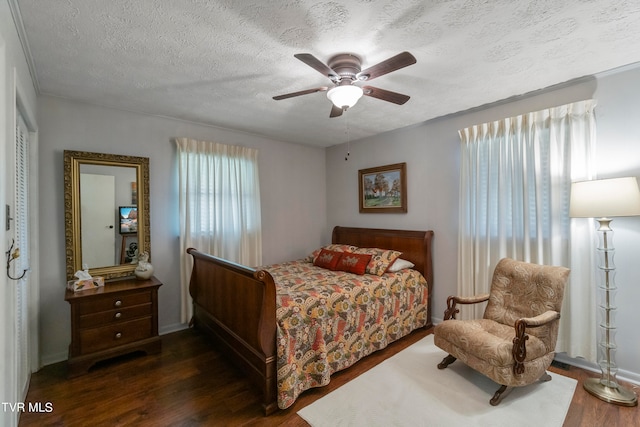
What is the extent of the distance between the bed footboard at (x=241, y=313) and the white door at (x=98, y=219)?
79 centimetres

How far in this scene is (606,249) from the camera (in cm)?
218

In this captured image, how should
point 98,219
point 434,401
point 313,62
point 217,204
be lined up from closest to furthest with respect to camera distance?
point 313,62 < point 434,401 < point 98,219 < point 217,204

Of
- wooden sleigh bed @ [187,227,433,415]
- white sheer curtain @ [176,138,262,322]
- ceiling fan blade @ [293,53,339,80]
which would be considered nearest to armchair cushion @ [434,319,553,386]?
wooden sleigh bed @ [187,227,433,415]

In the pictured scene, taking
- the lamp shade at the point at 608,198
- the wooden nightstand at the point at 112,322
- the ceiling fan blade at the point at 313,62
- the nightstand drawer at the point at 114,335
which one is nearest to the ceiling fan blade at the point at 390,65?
the ceiling fan blade at the point at 313,62

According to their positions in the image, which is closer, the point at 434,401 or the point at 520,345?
the point at 520,345

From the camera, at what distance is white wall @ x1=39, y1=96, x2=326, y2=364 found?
8.90ft

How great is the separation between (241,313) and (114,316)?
4.17ft

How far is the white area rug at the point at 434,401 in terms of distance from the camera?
195 cm

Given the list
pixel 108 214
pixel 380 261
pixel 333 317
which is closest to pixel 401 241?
pixel 380 261

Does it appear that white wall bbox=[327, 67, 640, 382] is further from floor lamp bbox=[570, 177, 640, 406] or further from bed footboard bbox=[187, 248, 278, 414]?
bed footboard bbox=[187, 248, 278, 414]

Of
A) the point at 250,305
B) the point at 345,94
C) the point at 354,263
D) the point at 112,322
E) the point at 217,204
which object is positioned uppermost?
the point at 345,94

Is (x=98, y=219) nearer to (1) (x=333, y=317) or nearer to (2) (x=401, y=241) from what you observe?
(1) (x=333, y=317)

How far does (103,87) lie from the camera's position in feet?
8.29

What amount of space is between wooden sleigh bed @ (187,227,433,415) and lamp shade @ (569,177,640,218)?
1542 mm
